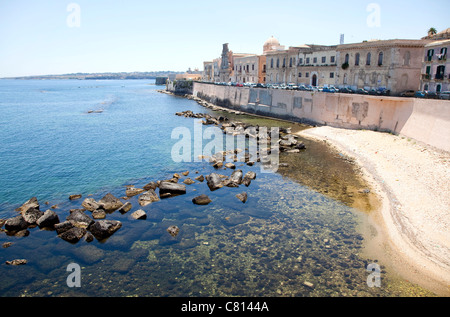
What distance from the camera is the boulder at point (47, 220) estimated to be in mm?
15942

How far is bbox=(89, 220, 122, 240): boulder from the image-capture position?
15180 millimetres

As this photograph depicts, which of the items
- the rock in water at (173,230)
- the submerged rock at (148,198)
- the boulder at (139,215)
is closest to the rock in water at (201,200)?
the submerged rock at (148,198)

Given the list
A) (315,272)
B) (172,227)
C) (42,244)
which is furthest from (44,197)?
(315,272)

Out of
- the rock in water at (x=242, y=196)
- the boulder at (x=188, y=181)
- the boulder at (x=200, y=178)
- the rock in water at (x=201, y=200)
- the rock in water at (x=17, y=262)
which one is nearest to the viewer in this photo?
the rock in water at (x=17, y=262)

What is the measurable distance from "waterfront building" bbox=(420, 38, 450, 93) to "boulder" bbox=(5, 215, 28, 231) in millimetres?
42238

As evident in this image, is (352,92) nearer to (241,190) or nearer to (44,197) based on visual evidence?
(241,190)

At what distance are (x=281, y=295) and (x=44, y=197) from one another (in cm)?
1658

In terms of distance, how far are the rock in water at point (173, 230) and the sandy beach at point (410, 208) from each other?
919cm

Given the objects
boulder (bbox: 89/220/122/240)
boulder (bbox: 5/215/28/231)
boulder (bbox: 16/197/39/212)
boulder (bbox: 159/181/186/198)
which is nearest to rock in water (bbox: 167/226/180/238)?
boulder (bbox: 89/220/122/240)
